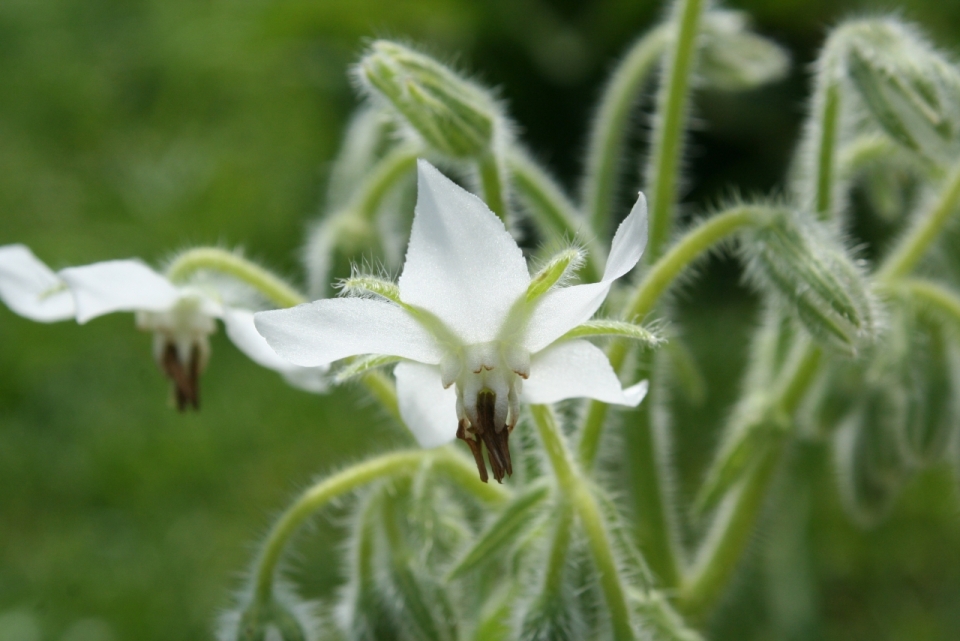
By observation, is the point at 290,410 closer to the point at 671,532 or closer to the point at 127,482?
the point at 127,482

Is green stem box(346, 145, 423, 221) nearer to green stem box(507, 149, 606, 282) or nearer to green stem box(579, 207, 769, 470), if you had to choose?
green stem box(507, 149, 606, 282)

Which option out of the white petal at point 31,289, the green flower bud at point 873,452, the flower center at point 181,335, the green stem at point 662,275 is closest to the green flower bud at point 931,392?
the green flower bud at point 873,452

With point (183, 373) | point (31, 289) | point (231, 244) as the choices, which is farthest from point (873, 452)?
point (231, 244)

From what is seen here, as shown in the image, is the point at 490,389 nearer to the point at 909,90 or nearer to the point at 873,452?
the point at 909,90

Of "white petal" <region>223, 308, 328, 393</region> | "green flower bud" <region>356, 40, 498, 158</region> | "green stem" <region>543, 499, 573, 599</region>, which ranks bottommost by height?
"green stem" <region>543, 499, 573, 599</region>

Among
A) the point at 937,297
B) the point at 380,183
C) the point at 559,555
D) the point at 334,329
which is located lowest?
the point at 559,555

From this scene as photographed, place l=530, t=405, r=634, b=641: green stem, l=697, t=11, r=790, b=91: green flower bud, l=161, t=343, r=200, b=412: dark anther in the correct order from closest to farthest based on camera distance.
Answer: l=530, t=405, r=634, b=641: green stem, l=161, t=343, r=200, b=412: dark anther, l=697, t=11, r=790, b=91: green flower bud

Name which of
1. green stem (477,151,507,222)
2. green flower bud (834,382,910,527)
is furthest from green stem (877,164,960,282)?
green stem (477,151,507,222)

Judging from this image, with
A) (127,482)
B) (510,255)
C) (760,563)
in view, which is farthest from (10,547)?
(510,255)
